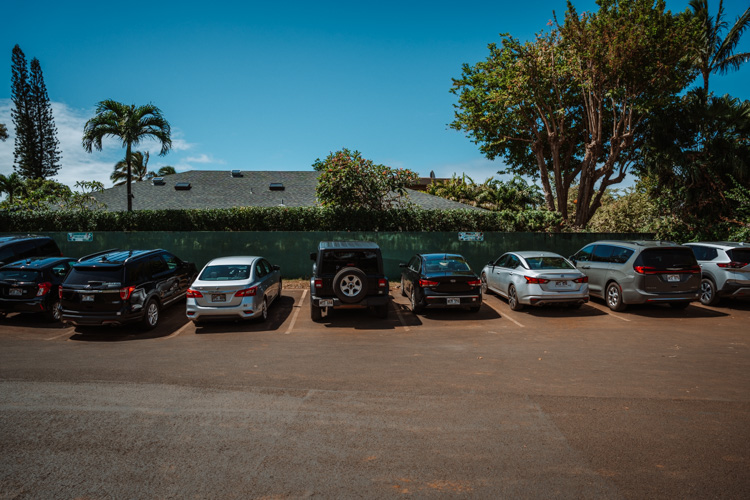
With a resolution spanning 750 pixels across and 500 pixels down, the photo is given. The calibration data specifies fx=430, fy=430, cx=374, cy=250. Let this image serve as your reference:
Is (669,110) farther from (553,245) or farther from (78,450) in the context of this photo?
(78,450)

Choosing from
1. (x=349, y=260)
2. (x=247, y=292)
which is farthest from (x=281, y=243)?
(x=247, y=292)

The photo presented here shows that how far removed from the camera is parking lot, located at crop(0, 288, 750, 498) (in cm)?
376

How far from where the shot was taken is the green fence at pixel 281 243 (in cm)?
1777

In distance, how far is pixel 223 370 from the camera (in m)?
6.98

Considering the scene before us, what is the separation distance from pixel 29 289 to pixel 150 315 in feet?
10.1

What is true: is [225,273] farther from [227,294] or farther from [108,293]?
[108,293]

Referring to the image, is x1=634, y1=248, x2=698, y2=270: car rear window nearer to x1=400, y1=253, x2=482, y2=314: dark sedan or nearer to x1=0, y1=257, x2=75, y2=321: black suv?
x1=400, y1=253, x2=482, y2=314: dark sedan

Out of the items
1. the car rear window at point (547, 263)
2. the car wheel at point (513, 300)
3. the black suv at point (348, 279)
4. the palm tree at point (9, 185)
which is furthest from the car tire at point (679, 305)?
the palm tree at point (9, 185)

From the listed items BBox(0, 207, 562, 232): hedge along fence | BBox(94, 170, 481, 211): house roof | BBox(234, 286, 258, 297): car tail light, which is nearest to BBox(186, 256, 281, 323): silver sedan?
BBox(234, 286, 258, 297): car tail light

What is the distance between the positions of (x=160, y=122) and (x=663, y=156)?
2231 centimetres

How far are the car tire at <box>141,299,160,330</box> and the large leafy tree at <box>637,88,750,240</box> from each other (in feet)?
67.2

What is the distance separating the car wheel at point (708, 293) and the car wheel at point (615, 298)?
2570 mm

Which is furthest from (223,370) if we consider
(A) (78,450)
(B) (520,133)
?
(B) (520,133)

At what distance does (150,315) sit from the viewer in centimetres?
1020
